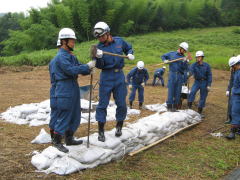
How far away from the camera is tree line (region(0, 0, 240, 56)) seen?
2975 centimetres

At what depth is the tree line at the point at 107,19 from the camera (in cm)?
2975

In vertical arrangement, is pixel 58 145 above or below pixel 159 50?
above

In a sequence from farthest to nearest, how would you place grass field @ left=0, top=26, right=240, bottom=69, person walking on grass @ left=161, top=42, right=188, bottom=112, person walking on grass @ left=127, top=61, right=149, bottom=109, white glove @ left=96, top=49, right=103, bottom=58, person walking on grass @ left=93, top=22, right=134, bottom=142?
grass field @ left=0, top=26, right=240, bottom=69 < person walking on grass @ left=127, top=61, right=149, bottom=109 < person walking on grass @ left=161, top=42, right=188, bottom=112 < person walking on grass @ left=93, top=22, right=134, bottom=142 < white glove @ left=96, top=49, right=103, bottom=58

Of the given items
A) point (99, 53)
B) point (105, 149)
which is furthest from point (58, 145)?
point (99, 53)

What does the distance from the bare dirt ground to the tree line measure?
14.6m

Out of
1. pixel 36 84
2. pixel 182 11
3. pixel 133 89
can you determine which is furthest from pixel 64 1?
pixel 133 89

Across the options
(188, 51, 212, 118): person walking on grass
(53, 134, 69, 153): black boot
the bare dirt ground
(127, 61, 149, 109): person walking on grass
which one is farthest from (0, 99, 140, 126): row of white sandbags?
(188, 51, 212, 118): person walking on grass

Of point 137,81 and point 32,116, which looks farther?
point 137,81

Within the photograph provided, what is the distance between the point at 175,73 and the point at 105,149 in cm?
398

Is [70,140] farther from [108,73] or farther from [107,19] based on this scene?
[107,19]

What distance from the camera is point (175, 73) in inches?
315

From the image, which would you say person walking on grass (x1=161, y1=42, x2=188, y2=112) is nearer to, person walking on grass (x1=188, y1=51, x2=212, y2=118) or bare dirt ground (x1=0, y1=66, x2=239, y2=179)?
person walking on grass (x1=188, y1=51, x2=212, y2=118)

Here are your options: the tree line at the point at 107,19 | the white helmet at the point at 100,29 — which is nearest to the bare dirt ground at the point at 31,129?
the white helmet at the point at 100,29

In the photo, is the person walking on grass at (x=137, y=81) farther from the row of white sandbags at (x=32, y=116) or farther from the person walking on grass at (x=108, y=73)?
the person walking on grass at (x=108, y=73)
